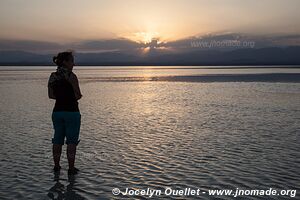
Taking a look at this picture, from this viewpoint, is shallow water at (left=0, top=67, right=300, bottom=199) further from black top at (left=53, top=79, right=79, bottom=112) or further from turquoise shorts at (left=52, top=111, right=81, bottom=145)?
black top at (left=53, top=79, right=79, bottom=112)

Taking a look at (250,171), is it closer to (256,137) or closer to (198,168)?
(198,168)

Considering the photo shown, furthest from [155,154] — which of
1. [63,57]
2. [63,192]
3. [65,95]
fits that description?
[63,57]

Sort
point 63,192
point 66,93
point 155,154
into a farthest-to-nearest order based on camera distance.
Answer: point 155,154
point 66,93
point 63,192

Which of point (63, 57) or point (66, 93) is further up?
point (63, 57)

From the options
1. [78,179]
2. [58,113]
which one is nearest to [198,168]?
[78,179]

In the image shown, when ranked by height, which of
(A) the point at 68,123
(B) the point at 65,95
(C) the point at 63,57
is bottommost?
(A) the point at 68,123

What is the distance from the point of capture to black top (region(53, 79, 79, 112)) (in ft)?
22.9

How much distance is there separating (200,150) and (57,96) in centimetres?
404

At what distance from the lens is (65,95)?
7.00 metres

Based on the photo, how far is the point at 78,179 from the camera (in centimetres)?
692

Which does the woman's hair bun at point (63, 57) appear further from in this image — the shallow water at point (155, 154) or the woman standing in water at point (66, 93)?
the shallow water at point (155, 154)

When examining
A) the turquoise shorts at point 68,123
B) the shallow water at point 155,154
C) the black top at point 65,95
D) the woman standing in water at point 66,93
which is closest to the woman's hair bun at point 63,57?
the woman standing in water at point 66,93

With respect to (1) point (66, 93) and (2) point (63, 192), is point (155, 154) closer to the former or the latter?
(1) point (66, 93)

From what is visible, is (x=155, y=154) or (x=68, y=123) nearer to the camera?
(x=68, y=123)
